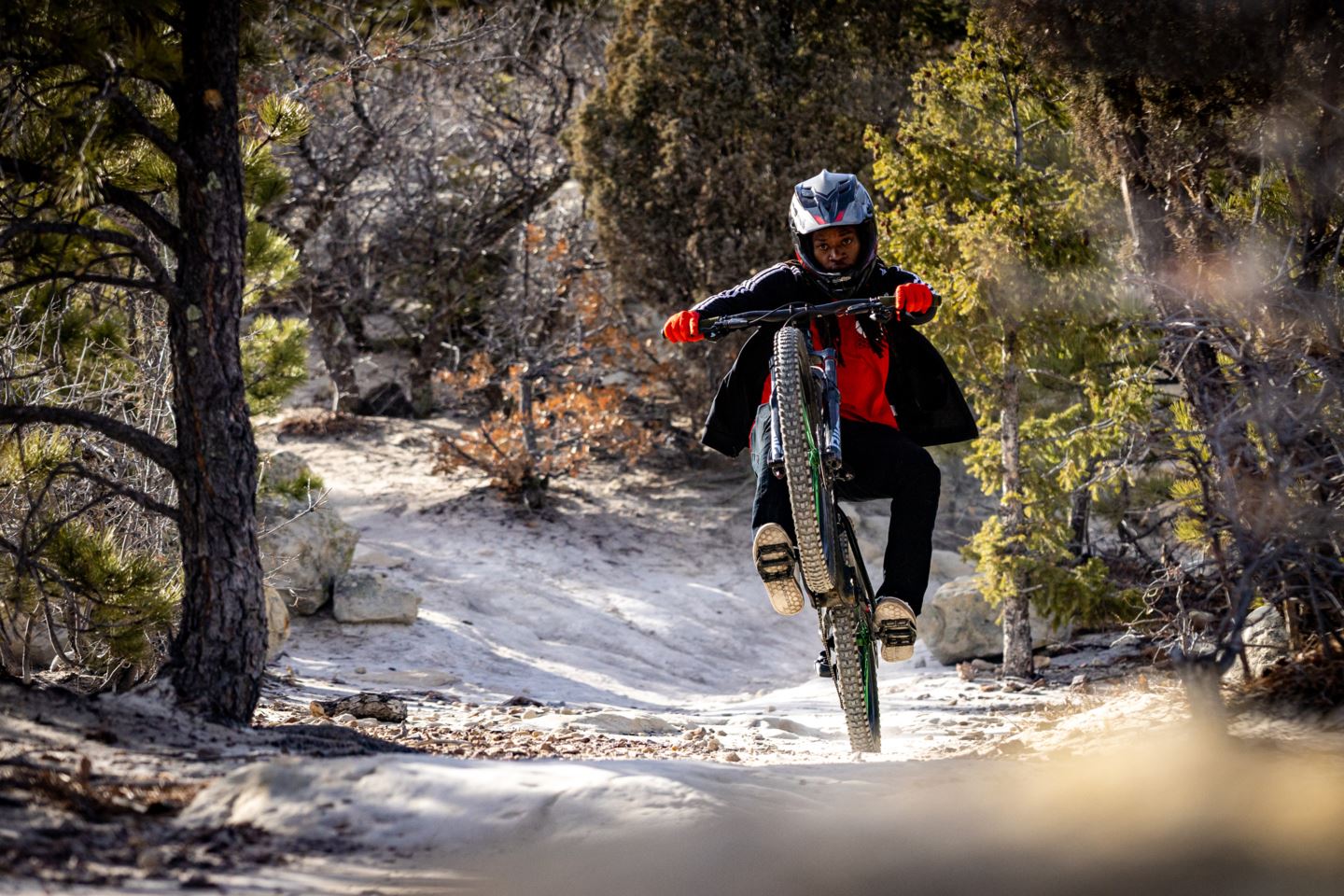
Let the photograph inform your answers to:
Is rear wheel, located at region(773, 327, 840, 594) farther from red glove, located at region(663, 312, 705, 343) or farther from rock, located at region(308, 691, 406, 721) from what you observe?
rock, located at region(308, 691, 406, 721)

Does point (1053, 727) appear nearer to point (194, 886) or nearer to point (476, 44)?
point (194, 886)

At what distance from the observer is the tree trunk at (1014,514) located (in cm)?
873

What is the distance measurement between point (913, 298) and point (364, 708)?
356 centimetres

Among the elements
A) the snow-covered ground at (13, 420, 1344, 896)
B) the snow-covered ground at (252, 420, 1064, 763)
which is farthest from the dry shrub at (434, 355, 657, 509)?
the snow-covered ground at (13, 420, 1344, 896)

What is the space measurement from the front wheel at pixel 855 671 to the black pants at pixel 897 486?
19 cm

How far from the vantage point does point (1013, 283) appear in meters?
8.43

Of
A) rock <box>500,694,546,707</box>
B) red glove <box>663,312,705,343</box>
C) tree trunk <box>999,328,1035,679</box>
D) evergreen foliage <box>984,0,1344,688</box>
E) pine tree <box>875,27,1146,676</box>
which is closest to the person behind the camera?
evergreen foliage <box>984,0,1344,688</box>

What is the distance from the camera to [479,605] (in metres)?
10.9

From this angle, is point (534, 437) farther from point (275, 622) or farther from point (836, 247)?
point (836, 247)

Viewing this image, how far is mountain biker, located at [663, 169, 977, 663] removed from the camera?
535cm

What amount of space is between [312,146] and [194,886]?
12.6m

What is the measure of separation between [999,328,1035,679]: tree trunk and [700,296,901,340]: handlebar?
11.7ft

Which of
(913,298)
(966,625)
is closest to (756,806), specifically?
(913,298)

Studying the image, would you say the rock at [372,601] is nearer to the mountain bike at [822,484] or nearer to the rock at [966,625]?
the rock at [966,625]
